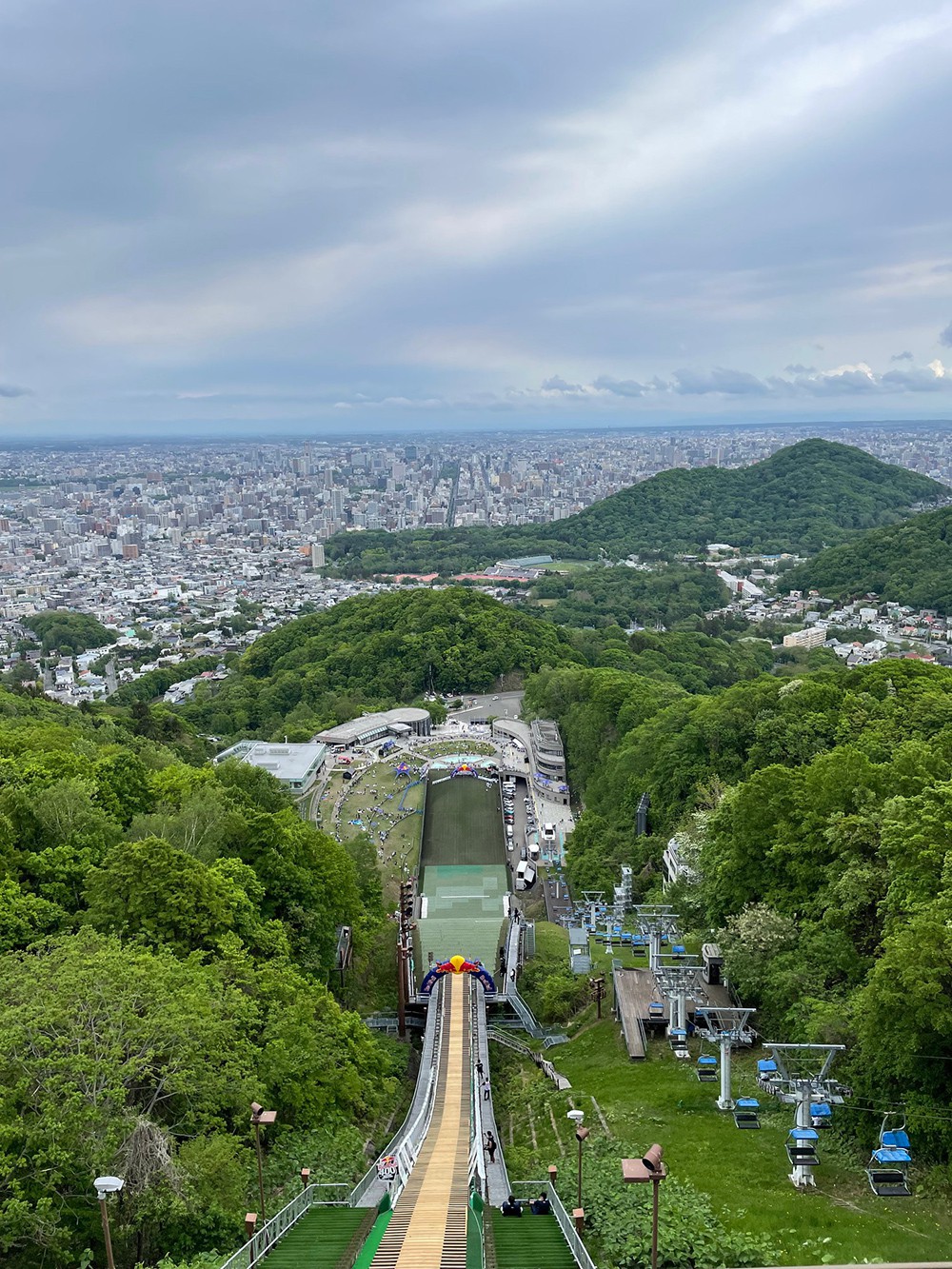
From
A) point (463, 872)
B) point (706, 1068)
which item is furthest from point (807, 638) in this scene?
point (706, 1068)

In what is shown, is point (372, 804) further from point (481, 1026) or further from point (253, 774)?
point (481, 1026)

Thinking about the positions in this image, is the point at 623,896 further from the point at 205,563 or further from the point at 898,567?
the point at 205,563

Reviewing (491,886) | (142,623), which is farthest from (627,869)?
(142,623)

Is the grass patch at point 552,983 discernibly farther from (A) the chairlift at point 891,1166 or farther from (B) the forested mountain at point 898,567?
(B) the forested mountain at point 898,567

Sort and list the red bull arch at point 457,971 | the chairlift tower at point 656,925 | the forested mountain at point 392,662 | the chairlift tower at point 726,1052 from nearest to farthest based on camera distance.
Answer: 1. the chairlift tower at point 726,1052
2. the chairlift tower at point 656,925
3. the red bull arch at point 457,971
4. the forested mountain at point 392,662

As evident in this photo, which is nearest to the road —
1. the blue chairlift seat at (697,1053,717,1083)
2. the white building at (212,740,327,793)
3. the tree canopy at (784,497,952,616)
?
the white building at (212,740,327,793)

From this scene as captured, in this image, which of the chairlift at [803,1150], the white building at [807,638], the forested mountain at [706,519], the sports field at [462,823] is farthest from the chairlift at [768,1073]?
the forested mountain at [706,519]
